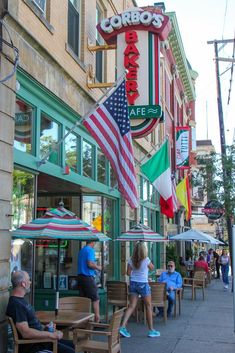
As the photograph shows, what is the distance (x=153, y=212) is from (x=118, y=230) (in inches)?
251

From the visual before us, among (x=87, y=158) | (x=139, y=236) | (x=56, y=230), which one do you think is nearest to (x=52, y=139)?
(x=87, y=158)

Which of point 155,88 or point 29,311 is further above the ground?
point 155,88

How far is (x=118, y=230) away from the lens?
1390 centimetres

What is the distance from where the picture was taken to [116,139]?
8289 millimetres

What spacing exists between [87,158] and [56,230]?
4.80 m

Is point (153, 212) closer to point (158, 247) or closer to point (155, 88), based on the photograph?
point (158, 247)

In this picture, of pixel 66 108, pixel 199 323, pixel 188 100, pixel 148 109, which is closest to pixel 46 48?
pixel 66 108

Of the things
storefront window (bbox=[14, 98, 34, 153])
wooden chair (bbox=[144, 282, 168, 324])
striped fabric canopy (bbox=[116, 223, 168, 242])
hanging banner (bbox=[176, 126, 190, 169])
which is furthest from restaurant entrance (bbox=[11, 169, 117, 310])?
hanging banner (bbox=[176, 126, 190, 169])

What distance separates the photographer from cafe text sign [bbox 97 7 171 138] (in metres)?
11.2

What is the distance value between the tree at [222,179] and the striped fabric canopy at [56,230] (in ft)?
46.1

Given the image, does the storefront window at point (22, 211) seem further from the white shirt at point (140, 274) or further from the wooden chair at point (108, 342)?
the white shirt at point (140, 274)

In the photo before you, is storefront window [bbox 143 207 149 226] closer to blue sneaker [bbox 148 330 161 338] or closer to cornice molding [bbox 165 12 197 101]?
blue sneaker [bbox 148 330 161 338]

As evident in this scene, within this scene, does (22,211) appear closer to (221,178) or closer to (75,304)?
(75,304)

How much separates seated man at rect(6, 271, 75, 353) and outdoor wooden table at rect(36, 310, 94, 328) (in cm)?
43
